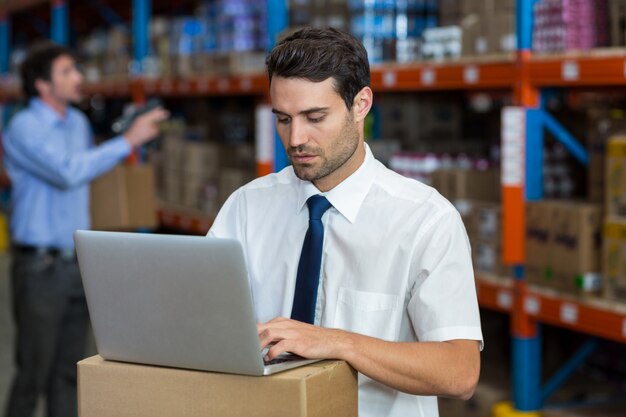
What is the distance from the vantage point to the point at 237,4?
5.95m

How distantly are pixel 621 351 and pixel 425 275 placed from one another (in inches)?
113

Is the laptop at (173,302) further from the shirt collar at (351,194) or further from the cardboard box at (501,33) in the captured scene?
the cardboard box at (501,33)

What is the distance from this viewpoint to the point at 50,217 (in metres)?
4.42

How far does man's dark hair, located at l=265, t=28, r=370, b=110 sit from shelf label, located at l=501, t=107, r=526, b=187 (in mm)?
1849

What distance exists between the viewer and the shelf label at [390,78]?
175 inches

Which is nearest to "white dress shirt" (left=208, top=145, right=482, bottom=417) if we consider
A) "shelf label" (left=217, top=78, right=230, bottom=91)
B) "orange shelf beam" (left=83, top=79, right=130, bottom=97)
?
"shelf label" (left=217, top=78, right=230, bottom=91)

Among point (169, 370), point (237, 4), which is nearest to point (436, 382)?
point (169, 370)

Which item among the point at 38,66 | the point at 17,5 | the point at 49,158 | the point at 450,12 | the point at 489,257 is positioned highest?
the point at 17,5

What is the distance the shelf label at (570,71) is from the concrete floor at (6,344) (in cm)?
308

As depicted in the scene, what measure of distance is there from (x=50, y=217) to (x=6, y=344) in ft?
8.57

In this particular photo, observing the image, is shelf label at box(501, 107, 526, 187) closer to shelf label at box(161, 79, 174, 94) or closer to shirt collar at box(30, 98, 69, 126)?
shirt collar at box(30, 98, 69, 126)

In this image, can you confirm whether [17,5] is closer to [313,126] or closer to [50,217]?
[50,217]

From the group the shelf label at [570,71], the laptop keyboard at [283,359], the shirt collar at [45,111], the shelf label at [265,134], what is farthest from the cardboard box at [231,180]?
the laptop keyboard at [283,359]

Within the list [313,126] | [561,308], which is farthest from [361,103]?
[561,308]
